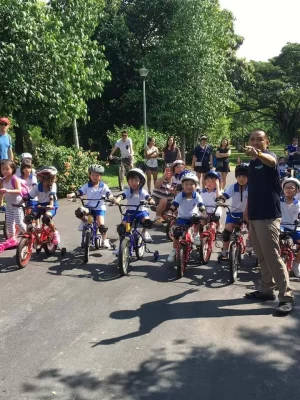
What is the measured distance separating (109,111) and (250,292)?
73.2 ft

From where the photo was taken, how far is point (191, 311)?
5191 millimetres

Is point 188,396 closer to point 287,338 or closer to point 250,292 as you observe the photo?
point 287,338

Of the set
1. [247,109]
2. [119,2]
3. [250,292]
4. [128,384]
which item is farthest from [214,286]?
[247,109]

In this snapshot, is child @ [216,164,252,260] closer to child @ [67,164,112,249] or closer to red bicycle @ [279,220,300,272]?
red bicycle @ [279,220,300,272]

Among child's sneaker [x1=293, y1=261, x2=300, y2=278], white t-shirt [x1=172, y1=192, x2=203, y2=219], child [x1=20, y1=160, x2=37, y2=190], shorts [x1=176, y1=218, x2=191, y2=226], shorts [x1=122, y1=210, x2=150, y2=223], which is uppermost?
child [x1=20, y1=160, x2=37, y2=190]

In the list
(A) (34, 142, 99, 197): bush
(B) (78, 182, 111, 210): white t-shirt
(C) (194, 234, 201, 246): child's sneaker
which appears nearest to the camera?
(C) (194, 234, 201, 246): child's sneaker

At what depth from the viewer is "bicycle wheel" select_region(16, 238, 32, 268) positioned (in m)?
6.62

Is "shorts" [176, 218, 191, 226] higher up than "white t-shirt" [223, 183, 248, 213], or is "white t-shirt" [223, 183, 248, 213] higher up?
"white t-shirt" [223, 183, 248, 213]

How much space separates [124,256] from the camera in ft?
21.2

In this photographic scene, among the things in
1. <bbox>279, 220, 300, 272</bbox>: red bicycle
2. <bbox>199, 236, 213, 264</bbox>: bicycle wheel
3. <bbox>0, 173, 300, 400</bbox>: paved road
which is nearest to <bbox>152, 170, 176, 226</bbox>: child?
<bbox>199, 236, 213, 264</bbox>: bicycle wheel

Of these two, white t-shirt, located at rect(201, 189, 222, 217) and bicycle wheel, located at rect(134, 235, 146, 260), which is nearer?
bicycle wheel, located at rect(134, 235, 146, 260)

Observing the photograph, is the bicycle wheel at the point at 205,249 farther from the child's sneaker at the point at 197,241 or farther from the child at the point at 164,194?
the child at the point at 164,194

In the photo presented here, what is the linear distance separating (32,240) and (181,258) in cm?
228

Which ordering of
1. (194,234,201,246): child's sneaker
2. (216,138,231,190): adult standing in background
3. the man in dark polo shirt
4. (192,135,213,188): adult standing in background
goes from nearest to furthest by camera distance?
the man in dark polo shirt < (194,234,201,246): child's sneaker < (192,135,213,188): adult standing in background < (216,138,231,190): adult standing in background
